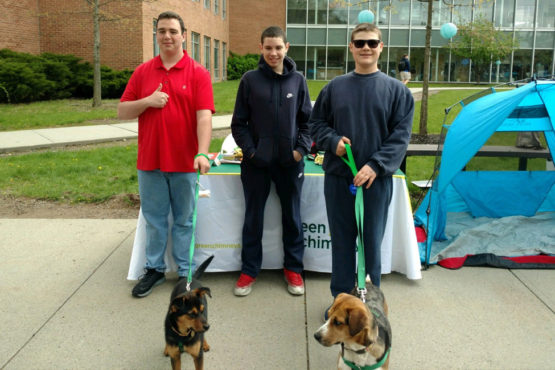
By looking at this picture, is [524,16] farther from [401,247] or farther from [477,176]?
[401,247]

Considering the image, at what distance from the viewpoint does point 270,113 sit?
11.8 ft

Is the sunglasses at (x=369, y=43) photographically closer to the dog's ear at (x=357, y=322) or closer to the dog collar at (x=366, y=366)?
the dog's ear at (x=357, y=322)

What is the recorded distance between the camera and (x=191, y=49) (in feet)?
81.2

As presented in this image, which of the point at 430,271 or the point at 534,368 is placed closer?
the point at 534,368

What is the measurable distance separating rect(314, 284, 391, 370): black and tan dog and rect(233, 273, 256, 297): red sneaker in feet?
4.81

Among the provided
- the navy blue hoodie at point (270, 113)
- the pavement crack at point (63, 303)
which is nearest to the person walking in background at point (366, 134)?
the navy blue hoodie at point (270, 113)

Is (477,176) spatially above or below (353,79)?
below

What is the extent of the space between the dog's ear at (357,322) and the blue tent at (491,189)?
2.38 metres

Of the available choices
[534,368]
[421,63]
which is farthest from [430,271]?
[421,63]

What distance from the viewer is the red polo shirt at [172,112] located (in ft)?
11.6

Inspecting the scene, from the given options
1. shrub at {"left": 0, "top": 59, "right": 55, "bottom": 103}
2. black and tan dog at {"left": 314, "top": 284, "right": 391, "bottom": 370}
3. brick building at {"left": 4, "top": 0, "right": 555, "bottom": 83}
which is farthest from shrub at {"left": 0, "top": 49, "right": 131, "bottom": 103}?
black and tan dog at {"left": 314, "top": 284, "right": 391, "bottom": 370}

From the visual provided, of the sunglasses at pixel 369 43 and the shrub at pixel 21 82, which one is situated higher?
the shrub at pixel 21 82

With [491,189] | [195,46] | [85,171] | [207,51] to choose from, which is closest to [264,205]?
[491,189]

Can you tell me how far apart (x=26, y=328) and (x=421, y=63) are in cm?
3342
